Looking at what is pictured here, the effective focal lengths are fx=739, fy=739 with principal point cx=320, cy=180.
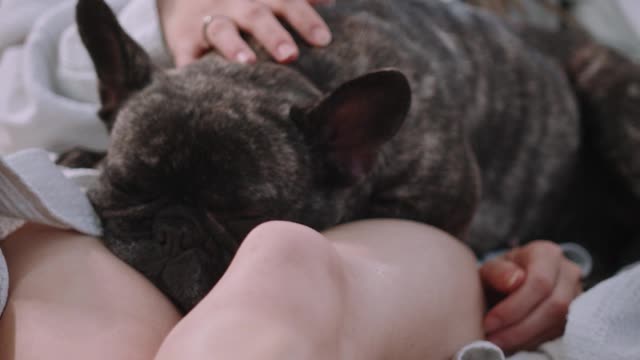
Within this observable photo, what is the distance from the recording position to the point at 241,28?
1433 mm

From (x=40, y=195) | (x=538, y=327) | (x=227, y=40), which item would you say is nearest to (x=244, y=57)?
(x=227, y=40)

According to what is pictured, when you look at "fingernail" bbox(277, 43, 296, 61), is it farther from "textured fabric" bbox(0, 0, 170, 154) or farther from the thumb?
the thumb

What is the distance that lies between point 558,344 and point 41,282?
29.8 inches

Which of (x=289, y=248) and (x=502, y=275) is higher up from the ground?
(x=289, y=248)

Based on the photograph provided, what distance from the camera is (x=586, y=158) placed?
2.03 meters

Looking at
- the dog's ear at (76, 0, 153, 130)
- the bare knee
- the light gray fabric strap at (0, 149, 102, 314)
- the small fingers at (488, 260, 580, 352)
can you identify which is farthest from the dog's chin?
the small fingers at (488, 260, 580, 352)

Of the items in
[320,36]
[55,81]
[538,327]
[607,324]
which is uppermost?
[320,36]

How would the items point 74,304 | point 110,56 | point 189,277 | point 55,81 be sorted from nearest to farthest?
point 74,304 → point 189,277 → point 110,56 → point 55,81

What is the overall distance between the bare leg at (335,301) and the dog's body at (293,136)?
162 millimetres

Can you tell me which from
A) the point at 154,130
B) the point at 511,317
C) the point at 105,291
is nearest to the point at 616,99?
the point at 511,317

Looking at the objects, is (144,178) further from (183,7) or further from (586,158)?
(586,158)

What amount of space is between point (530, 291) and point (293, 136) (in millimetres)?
472

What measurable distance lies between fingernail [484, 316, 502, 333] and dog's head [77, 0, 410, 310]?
31 centimetres

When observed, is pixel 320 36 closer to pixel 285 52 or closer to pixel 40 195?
pixel 285 52
